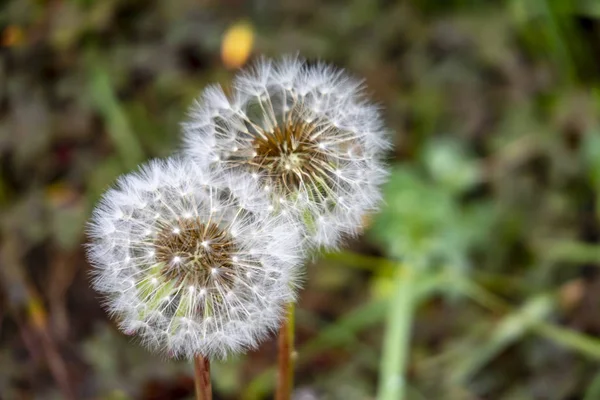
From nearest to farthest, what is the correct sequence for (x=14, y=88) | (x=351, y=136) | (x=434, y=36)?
(x=351, y=136) < (x=14, y=88) < (x=434, y=36)

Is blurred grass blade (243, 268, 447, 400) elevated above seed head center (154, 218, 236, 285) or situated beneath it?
elevated above

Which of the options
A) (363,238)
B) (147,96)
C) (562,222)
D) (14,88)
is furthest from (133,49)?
(562,222)

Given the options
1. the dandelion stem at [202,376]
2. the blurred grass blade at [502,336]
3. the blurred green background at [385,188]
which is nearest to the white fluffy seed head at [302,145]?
the dandelion stem at [202,376]

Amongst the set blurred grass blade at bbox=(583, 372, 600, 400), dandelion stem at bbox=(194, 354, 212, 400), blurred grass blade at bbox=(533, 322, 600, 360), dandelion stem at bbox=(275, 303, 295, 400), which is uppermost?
blurred grass blade at bbox=(533, 322, 600, 360)

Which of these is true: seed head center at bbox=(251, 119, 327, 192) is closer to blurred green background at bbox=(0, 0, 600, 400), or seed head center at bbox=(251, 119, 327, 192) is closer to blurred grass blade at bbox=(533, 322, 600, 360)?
blurred green background at bbox=(0, 0, 600, 400)

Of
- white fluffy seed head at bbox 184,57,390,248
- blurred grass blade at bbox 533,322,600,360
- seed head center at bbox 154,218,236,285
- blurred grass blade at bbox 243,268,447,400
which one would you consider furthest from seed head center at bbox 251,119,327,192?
blurred grass blade at bbox 533,322,600,360

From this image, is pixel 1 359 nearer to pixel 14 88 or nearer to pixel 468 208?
pixel 14 88

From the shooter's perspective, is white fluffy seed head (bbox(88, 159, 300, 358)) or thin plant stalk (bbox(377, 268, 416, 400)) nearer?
white fluffy seed head (bbox(88, 159, 300, 358))
